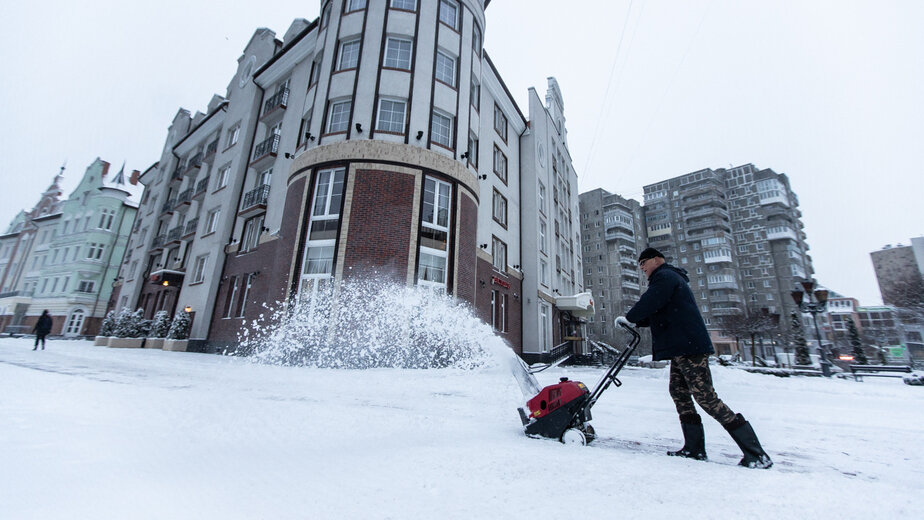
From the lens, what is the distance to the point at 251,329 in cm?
1543

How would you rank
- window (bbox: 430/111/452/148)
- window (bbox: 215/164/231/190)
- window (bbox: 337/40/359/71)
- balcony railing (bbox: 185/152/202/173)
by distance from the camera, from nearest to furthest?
window (bbox: 430/111/452/148)
window (bbox: 337/40/359/71)
window (bbox: 215/164/231/190)
balcony railing (bbox: 185/152/202/173)

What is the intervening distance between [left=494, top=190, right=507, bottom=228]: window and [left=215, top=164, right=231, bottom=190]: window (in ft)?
50.1

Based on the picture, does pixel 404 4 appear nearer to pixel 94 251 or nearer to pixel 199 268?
pixel 199 268

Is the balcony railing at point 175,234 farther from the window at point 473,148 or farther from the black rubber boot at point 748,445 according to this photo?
the black rubber boot at point 748,445

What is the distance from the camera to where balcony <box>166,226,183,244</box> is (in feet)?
77.2

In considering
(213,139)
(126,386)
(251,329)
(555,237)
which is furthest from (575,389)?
(213,139)

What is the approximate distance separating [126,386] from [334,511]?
538cm

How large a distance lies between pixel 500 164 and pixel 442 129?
808 centimetres

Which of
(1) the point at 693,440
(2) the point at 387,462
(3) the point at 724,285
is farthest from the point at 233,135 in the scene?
(3) the point at 724,285

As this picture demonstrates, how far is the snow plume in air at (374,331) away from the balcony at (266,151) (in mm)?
9565

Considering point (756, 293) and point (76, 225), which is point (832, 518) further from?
point (756, 293)

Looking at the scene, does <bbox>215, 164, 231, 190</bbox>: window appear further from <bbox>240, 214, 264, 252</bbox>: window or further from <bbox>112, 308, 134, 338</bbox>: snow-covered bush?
<bbox>112, 308, 134, 338</bbox>: snow-covered bush

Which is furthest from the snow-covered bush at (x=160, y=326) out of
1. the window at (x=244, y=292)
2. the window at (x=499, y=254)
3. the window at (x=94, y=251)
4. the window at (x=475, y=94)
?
the window at (x=94, y=251)

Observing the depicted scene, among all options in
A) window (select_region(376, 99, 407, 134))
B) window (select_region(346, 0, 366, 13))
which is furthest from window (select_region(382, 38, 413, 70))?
window (select_region(346, 0, 366, 13))
